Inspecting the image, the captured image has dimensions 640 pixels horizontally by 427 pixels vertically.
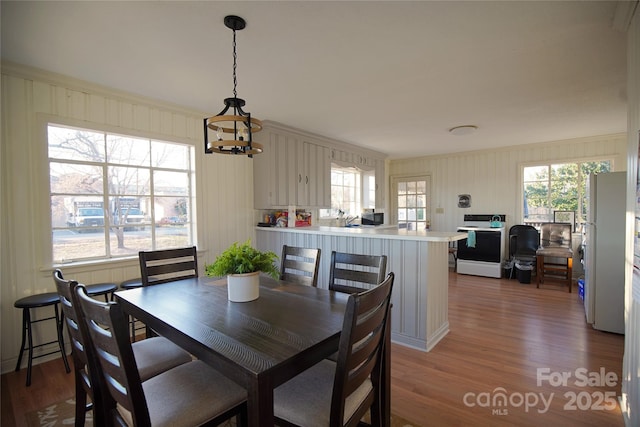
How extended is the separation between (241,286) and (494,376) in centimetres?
200

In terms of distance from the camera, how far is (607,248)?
3.05m

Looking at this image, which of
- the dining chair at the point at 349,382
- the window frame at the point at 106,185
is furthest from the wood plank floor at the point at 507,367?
the window frame at the point at 106,185

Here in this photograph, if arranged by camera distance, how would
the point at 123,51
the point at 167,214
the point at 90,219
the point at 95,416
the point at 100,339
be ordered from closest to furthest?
1. the point at 100,339
2. the point at 95,416
3. the point at 123,51
4. the point at 90,219
5. the point at 167,214

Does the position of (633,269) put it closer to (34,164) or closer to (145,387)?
(145,387)

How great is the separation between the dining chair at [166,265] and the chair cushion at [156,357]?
1.90ft

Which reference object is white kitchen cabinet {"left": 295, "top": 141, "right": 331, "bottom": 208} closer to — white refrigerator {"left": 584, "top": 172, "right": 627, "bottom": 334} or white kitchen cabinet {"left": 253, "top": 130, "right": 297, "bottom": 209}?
white kitchen cabinet {"left": 253, "top": 130, "right": 297, "bottom": 209}

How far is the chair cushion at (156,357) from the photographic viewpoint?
1606mm

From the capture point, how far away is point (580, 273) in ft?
16.7

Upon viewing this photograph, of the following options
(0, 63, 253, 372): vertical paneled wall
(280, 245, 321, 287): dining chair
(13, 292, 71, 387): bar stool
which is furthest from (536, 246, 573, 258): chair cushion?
(13, 292, 71, 387): bar stool

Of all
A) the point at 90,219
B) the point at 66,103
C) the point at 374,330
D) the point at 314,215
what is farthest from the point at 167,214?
the point at 374,330

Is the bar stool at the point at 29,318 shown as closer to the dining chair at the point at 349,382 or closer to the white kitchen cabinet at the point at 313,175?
the dining chair at the point at 349,382

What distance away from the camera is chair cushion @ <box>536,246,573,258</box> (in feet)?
15.0

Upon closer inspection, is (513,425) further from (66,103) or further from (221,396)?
(66,103)

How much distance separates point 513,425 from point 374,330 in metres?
1.28
